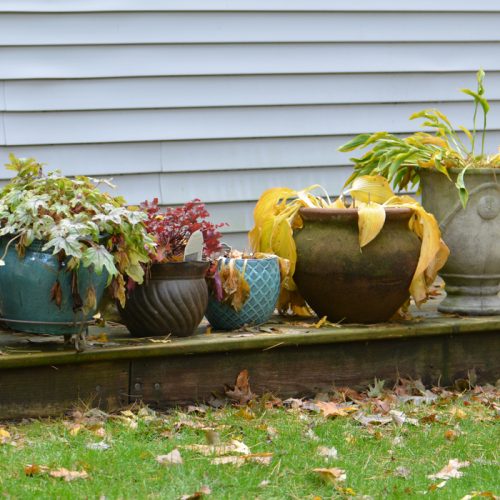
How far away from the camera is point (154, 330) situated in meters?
4.39

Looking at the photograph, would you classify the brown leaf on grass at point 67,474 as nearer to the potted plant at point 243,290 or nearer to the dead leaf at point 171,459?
the dead leaf at point 171,459

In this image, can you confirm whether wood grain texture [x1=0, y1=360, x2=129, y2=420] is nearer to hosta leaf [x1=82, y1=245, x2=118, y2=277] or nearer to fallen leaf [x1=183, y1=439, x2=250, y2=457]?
hosta leaf [x1=82, y1=245, x2=118, y2=277]

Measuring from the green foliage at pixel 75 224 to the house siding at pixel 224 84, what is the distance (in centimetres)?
108

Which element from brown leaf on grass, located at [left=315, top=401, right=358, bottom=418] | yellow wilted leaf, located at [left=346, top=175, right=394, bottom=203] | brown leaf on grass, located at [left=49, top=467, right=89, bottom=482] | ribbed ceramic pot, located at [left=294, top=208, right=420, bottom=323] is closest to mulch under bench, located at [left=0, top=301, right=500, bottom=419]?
ribbed ceramic pot, located at [left=294, top=208, right=420, bottom=323]

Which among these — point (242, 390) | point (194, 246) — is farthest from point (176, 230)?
point (242, 390)

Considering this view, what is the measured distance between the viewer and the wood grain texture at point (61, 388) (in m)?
4.02

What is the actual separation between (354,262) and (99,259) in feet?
4.15

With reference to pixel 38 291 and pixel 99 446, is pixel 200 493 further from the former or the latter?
pixel 38 291

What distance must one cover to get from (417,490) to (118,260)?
1364mm

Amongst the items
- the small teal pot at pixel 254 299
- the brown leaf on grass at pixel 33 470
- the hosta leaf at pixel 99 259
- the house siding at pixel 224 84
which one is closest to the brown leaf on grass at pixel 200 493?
the brown leaf on grass at pixel 33 470

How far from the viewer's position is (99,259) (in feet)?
12.6

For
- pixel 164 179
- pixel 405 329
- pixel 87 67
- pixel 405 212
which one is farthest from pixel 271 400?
pixel 87 67

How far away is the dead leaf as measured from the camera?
3.52 meters

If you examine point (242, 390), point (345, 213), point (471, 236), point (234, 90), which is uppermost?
point (234, 90)
